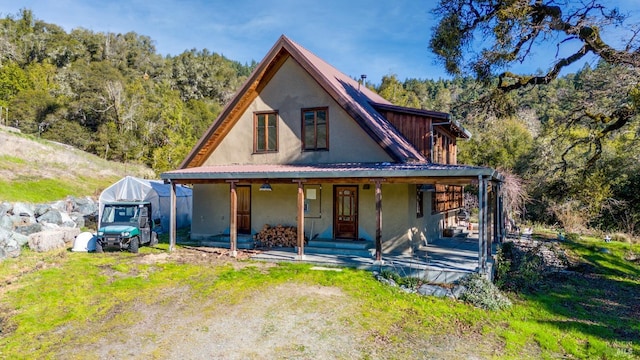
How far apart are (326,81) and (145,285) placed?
8.24 metres

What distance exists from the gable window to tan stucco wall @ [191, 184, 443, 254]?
1457 millimetres

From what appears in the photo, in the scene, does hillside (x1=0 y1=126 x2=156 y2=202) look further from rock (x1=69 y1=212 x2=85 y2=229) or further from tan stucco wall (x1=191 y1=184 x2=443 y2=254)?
tan stucco wall (x1=191 y1=184 x2=443 y2=254)

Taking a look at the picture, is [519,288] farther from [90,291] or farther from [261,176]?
[90,291]

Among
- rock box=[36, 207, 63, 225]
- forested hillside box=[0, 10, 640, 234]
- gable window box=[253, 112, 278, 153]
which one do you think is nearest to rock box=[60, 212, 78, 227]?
rock box=[36, 207, 63, 225]

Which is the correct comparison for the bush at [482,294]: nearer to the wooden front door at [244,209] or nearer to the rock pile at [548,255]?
the rock pile at [548,255]

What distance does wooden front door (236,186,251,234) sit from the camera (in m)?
14.7

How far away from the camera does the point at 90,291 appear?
8.79 meters

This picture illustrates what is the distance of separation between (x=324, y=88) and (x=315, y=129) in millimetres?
1474

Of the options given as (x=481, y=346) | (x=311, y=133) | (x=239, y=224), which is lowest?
(x=481, y=346)

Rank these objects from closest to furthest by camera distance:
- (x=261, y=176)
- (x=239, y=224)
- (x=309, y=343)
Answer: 1. (x=309, y=343)
2. (x=261, y=176)
3. (x=239, y=224)

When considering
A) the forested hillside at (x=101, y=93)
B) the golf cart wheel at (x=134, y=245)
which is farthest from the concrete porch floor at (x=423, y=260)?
the forested hillside at (x=101, y=93)

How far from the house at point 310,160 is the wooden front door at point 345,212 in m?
0.03

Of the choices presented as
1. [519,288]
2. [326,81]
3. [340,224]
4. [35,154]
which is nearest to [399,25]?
[326,81]

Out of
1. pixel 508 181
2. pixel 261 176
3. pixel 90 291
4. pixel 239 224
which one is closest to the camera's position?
pixel 90 291
